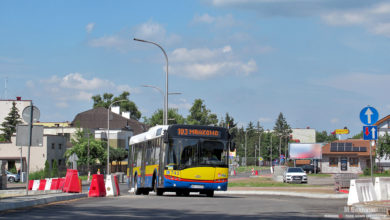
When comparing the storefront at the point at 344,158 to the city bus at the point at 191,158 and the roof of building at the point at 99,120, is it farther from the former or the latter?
the city bus at the point at 191,158

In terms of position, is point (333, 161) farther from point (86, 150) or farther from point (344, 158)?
point (86, 150)

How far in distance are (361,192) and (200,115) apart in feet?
374

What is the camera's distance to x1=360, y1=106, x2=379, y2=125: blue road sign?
19.0m

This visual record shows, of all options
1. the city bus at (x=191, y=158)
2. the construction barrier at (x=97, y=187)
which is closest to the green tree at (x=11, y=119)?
the city bus at (x=191, y=158)

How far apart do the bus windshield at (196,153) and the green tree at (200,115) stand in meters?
105

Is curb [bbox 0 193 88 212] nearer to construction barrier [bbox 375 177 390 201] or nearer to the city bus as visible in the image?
the city bus

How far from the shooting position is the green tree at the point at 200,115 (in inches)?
5172

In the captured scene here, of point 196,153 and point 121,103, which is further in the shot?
point 121,103

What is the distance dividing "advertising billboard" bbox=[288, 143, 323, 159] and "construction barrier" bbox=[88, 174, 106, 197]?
69.2 metres

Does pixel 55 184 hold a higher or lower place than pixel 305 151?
lower

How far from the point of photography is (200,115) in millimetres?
132000

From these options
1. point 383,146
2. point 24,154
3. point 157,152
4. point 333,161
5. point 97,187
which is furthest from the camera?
point 333,161

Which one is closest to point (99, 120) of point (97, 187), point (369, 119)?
point (97, 187)

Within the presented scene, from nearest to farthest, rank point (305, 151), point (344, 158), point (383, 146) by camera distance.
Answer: point (383, 146) → point (305, 151) → point (344, 158)
